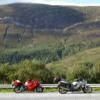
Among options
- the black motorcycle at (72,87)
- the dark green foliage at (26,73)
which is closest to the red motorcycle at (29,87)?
the black motorcycle at (72,87)

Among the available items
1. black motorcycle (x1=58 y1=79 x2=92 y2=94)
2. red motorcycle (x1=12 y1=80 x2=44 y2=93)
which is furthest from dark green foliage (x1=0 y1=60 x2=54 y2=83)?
black motorcycle (x1=58 y1=79 x2=92 y2=94)

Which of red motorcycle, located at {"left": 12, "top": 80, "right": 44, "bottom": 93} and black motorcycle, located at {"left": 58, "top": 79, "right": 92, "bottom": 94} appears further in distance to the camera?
red motorcycle, located at {"left": 12, "top": 80, "right": 44, "bottom": 93}

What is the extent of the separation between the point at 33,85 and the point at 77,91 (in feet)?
11.0

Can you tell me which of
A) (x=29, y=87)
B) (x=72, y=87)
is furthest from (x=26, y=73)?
(x=72, y=87)

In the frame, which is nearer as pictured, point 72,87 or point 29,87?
point 72,87

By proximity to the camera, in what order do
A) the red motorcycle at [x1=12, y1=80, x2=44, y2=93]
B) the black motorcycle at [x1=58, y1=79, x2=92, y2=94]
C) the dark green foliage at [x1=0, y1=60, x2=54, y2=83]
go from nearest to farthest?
the black motorcycle at [x1=58, y1=79, x2=92, y2=94] < the red motorcycle at [x1=12, y1=80, x2=44, y2=93] < the dark green foliage at [x1=0, y1=60, x2=54, y2=83]

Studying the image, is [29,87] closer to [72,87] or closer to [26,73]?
[72,87]

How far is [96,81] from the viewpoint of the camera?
47.3 meters

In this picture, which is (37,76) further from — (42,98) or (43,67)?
(42,98)

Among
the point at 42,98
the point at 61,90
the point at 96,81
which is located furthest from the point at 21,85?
the point at 96,81

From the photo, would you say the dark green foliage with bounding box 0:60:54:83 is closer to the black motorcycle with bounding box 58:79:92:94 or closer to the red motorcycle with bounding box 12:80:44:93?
the red motorcycle with bounding box 12:80:44:93

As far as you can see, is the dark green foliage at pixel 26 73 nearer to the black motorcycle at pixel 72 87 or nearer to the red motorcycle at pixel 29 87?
the red motorcycle at pixel 29 87

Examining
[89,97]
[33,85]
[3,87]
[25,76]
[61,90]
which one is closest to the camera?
[89,97]

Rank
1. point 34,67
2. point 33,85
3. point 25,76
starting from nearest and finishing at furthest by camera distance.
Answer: point 33,85 < point 25,76 < point 34,67
